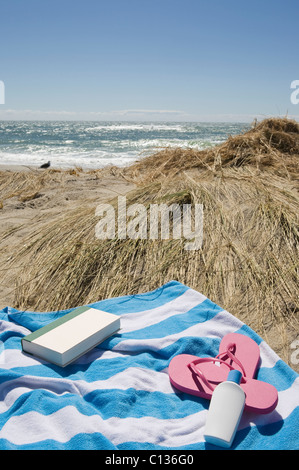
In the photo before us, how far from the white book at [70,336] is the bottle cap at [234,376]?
67 cm

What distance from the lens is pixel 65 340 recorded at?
174 cm

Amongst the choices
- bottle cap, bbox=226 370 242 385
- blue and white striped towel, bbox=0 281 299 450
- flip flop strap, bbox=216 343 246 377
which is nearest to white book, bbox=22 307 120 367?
blue and white striped towel, bbox=0 281 299 450

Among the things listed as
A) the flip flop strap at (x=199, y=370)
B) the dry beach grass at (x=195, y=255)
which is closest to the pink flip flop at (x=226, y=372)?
the flip flop strap at (x=199, y=370)

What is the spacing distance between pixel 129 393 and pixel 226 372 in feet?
1.31

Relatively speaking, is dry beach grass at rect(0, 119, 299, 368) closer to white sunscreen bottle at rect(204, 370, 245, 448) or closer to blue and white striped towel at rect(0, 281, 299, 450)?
blue and white striped towel at rect(0, 281, 299, 450)

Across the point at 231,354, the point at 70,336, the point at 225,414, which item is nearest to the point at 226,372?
the point at 231,354

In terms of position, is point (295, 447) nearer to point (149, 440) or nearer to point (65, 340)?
point (149, 440)

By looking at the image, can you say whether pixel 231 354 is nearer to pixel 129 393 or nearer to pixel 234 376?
pixel 234 376

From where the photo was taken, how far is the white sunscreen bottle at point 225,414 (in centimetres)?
122

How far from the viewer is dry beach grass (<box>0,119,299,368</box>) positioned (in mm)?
2293

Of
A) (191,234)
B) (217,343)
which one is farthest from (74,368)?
(191,234)

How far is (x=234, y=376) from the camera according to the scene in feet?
4.63

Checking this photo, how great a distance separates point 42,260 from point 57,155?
12.9 metres
